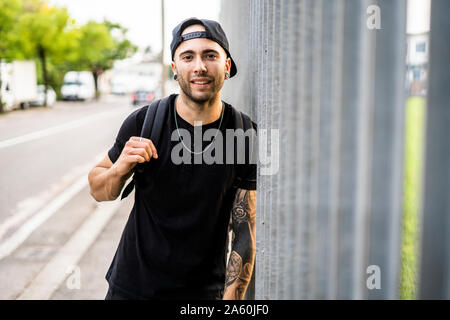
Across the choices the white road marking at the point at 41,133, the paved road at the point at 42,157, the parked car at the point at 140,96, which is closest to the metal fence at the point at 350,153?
the paved road at the point at 42,157

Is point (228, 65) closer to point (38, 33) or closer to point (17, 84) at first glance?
point (17, 84)

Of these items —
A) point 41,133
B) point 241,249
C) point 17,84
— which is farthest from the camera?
point 17,84

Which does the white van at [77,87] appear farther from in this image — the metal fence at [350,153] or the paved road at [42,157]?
the metal fence at [350,153]

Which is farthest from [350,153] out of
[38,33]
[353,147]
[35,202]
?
[38,33]

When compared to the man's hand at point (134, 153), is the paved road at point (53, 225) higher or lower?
lower

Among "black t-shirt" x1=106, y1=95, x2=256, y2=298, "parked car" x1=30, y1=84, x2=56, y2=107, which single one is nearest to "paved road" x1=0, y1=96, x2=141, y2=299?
"black t-shirt" x1=106, y1=95, x2=256, y2=298

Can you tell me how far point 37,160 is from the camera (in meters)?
12.1

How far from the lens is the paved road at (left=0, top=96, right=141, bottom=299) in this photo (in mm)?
4883

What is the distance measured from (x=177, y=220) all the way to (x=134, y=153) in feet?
1.11

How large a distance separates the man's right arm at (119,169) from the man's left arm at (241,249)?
1.45 ft

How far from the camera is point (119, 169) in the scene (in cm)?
214

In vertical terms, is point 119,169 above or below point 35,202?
above

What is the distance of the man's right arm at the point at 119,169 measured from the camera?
2.07 metres

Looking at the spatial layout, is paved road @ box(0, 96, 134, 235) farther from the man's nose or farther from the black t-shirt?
the man's nose
